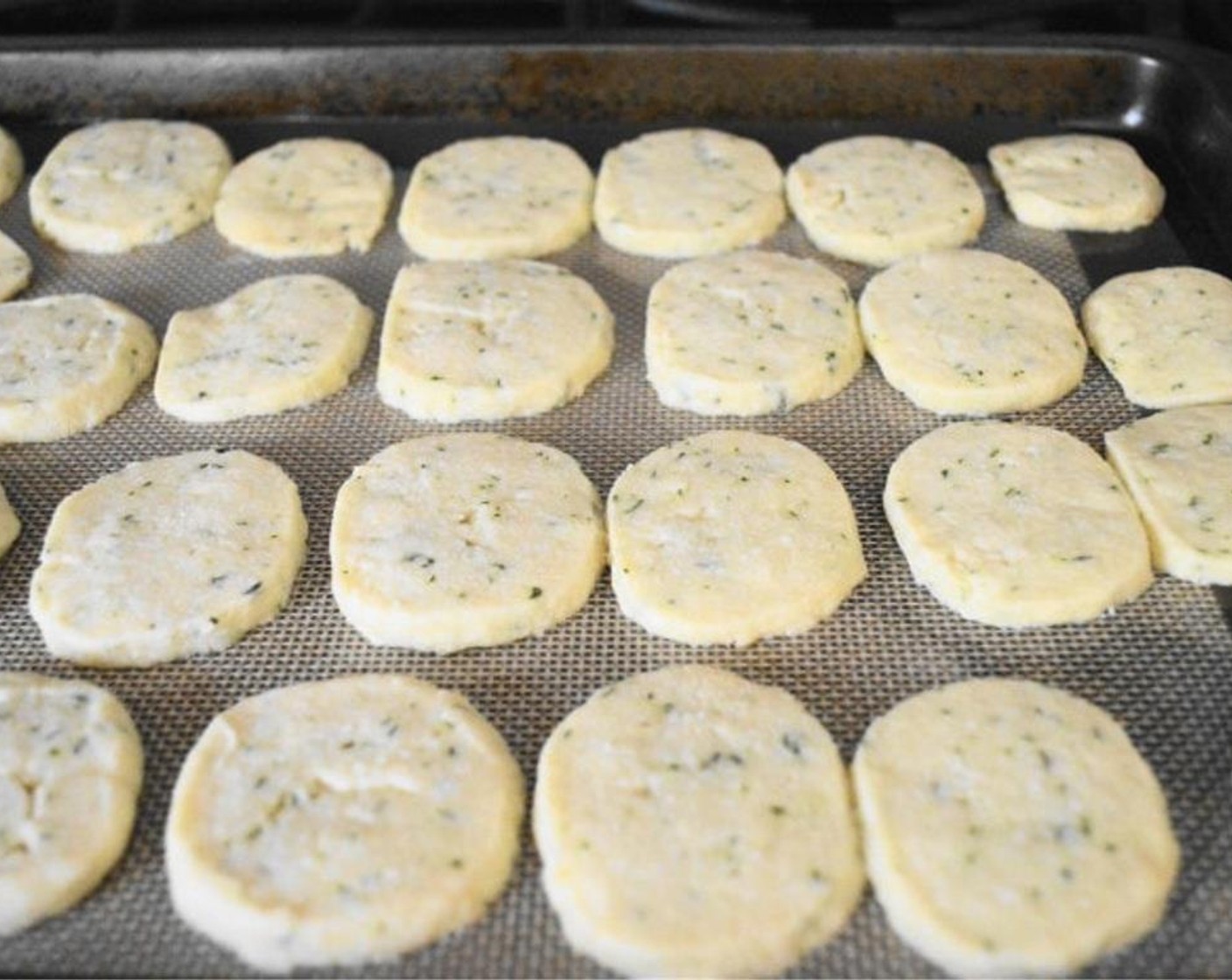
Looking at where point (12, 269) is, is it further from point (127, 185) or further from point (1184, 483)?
point (1184, 483)

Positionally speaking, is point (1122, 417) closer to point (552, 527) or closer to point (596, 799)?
point (552, 527)

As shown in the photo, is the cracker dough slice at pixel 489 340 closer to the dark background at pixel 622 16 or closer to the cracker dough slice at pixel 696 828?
the cracker dough slice at pixel 696 828

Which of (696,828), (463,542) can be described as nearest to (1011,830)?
(696,828)

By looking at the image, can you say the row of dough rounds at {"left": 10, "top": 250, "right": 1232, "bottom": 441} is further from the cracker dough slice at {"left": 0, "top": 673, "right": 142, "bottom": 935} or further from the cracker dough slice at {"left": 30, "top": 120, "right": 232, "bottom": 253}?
the cracker dough slice at {"left": 0, "top": 673, "right": 142, "bottom": 935}

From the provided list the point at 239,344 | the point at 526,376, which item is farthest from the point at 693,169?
the point at 239,344

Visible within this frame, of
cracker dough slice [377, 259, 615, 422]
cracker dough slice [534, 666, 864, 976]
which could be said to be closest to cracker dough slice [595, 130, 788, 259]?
cracker dough slice [377, 259, 615, 422]

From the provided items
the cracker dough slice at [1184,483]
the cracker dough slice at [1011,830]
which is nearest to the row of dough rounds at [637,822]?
the cracker dough slice at [1011,830]
